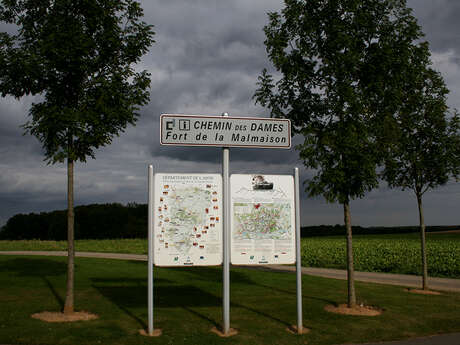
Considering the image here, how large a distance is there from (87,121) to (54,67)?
142 centimetres

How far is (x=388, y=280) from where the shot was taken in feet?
59.9

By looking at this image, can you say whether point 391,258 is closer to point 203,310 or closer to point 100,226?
point 203,310

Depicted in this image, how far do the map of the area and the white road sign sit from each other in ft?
4.06

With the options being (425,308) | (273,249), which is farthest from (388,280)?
(273,249)

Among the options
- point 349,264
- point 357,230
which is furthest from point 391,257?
point 357,230

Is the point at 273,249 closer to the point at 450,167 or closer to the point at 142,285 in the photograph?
the point at 142,285

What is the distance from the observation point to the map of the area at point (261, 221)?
8414 mm

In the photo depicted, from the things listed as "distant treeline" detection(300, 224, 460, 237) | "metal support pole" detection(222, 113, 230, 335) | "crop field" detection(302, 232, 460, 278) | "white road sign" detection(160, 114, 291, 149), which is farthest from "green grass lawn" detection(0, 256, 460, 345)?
"distant treeline" detection(300, 224, 460, 237)

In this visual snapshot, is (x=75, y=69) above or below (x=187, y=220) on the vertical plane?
above

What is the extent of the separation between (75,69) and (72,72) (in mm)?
145

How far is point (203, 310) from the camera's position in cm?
998

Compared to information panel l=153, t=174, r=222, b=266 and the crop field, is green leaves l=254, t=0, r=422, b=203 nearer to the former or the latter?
information panel l=153, t=174, r=222, b=266

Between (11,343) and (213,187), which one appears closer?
(11,343)

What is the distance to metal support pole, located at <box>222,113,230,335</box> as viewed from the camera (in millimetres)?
7910
